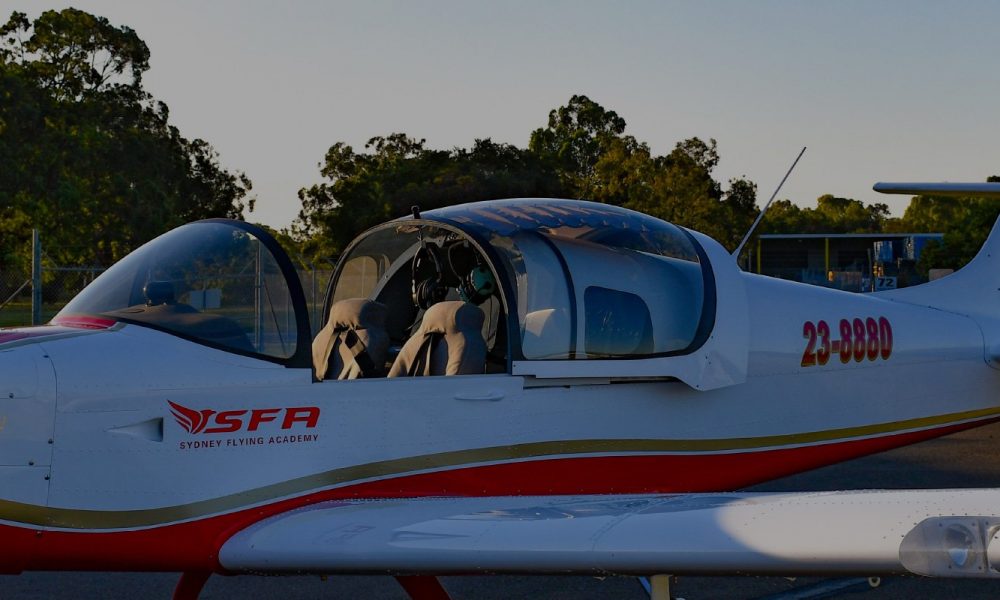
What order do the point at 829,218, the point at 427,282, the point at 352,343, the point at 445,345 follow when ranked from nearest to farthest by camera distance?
the point at 445,345 → the point at 352,343 → the point at 427,282 → the point at 829,218

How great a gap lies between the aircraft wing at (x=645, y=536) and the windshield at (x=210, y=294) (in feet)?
2.41

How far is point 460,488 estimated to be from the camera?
4.49 metres

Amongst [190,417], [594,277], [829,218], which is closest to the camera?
[190,417]

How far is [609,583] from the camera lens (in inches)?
221

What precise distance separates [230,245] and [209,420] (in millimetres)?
775

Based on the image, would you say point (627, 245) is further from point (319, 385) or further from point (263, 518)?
point (263, 518)

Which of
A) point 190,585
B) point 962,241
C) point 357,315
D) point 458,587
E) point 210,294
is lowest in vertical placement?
point 458,587

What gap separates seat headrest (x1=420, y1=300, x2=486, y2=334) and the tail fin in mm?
2948

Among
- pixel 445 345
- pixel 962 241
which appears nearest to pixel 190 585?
pixel 445 345

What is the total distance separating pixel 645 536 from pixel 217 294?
78.2 inches

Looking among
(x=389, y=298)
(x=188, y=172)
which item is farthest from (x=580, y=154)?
(x=389, y=298)

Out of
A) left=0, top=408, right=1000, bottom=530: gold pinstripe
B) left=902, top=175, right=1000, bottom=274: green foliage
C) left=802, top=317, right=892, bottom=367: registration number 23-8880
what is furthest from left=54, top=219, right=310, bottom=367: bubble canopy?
left=902, top=175, right=1000, bottom=274: green foliage

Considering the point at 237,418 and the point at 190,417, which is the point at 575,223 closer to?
the point at 237,418

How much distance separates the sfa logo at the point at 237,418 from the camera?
3.98 metres
